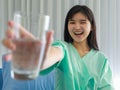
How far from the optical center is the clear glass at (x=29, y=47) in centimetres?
56

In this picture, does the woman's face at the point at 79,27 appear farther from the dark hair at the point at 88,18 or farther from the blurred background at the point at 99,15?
the blurred background at the point at 99,15

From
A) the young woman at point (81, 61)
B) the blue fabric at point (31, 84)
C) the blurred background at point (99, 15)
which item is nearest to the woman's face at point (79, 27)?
the young woman at point (81, 61)

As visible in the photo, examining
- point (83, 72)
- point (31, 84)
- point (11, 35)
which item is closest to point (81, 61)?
point (83, 72)

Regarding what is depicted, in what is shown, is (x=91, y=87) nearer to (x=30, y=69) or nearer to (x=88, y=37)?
(x=88, y=37)

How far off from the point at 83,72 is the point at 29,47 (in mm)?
669

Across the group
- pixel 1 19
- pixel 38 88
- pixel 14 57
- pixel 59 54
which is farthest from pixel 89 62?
pixel 1 19

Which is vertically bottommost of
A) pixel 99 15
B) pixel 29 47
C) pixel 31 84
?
pixel 31 84

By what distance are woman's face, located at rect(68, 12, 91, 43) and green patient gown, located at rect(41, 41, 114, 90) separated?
56 millimetres

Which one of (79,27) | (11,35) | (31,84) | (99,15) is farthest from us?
(99,15)

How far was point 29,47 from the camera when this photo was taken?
56 centimetres

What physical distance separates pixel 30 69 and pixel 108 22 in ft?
5.58

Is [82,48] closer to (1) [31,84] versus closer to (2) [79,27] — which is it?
(2) [79,27]

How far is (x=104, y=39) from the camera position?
86.9 inches

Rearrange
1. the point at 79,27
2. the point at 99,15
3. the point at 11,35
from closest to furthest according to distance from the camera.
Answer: the point at 11,35 < the point at 79,27 < the point at 99,15
